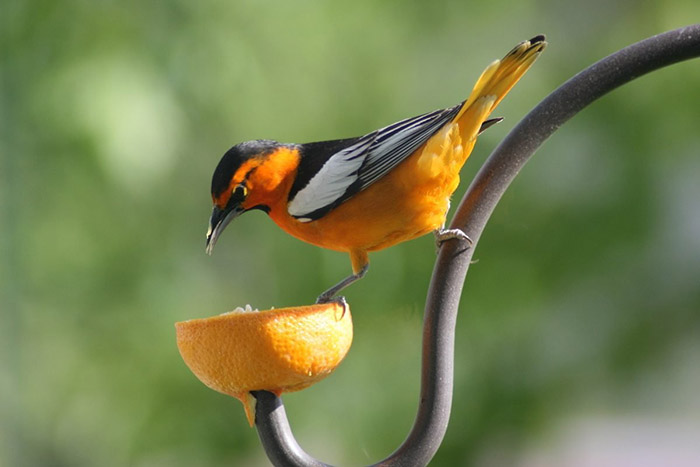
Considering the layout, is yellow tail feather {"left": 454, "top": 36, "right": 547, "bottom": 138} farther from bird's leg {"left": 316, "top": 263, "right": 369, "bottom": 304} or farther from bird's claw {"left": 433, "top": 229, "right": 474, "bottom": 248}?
bird's leg {"left": 316, "top": 263, "right": 369, "bottom": 304}

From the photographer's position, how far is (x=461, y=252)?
1276 mm

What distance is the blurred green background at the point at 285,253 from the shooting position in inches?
138

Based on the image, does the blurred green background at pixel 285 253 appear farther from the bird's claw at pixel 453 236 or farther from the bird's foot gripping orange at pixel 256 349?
the bird's foot gripping orange at pixel 256 349

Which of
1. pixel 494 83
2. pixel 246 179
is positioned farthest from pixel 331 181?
pixel 494 83

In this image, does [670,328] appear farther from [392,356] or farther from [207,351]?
[207,351]

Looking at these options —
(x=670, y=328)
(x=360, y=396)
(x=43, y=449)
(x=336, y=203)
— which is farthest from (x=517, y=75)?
(x=43, y=449)

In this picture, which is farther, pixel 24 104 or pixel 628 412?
pixel 628 412

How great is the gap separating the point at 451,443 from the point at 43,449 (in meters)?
1.79

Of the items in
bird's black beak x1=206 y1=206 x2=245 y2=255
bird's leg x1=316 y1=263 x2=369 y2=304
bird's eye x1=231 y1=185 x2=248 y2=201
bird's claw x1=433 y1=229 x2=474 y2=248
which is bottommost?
bird's leg x1=316 y1=263 x2=369 y2=304

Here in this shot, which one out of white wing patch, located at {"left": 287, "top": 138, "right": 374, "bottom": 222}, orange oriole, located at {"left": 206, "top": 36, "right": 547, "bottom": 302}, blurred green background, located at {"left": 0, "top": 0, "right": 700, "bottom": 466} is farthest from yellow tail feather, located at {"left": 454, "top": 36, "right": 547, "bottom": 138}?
blurred green background, located at {"left": 0, "top": 0, "right": 700, "bottom": 466}

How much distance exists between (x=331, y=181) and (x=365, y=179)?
56mm

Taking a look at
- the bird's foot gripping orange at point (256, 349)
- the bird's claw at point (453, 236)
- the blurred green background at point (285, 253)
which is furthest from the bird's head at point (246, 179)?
the blurred green background at point (285, 253)

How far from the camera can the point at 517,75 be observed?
1348mm

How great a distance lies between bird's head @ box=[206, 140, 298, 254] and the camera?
124 centimetres
